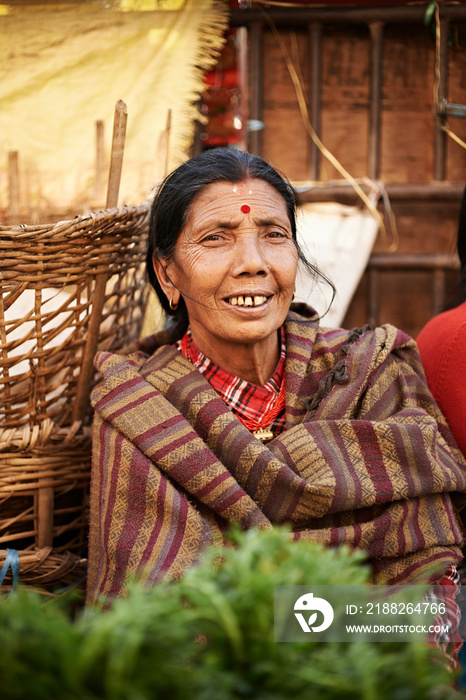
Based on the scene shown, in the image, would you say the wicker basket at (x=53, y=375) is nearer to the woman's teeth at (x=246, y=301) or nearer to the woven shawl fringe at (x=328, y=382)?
the woman's teeth at (x=246, y=301)

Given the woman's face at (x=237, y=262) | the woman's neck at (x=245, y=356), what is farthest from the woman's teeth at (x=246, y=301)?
the woman's neck at (x=245, y=356)

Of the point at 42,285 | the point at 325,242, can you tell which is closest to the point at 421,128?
the point at 325,242

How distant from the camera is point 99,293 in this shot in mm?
1842

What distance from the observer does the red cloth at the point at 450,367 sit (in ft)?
6.25

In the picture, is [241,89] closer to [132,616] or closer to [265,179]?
[265,179]

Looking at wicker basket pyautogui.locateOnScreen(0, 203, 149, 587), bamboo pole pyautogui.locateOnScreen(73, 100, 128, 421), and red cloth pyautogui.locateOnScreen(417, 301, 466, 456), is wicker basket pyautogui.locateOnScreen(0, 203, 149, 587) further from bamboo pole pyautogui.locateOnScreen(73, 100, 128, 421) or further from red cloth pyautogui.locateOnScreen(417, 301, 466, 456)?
red cloth pyautogui.locateOnScreen(417, 301, 466, 456)

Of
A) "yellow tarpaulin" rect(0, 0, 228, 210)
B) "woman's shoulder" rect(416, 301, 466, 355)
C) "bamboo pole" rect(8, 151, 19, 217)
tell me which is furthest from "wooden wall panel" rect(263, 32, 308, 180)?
"woman's shoulder" rect(416, 301, 466, 355)

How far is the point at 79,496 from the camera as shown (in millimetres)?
1999

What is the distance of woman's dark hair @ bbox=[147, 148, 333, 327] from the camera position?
5.89 ft

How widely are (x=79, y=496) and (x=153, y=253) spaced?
0.72m

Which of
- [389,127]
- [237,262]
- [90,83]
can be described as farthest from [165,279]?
[389,127]

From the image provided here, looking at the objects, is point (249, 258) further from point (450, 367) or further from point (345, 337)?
point (450, 367)

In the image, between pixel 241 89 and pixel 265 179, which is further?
pixel 241 89

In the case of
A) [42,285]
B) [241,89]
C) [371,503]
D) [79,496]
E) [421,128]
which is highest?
[241,89]
